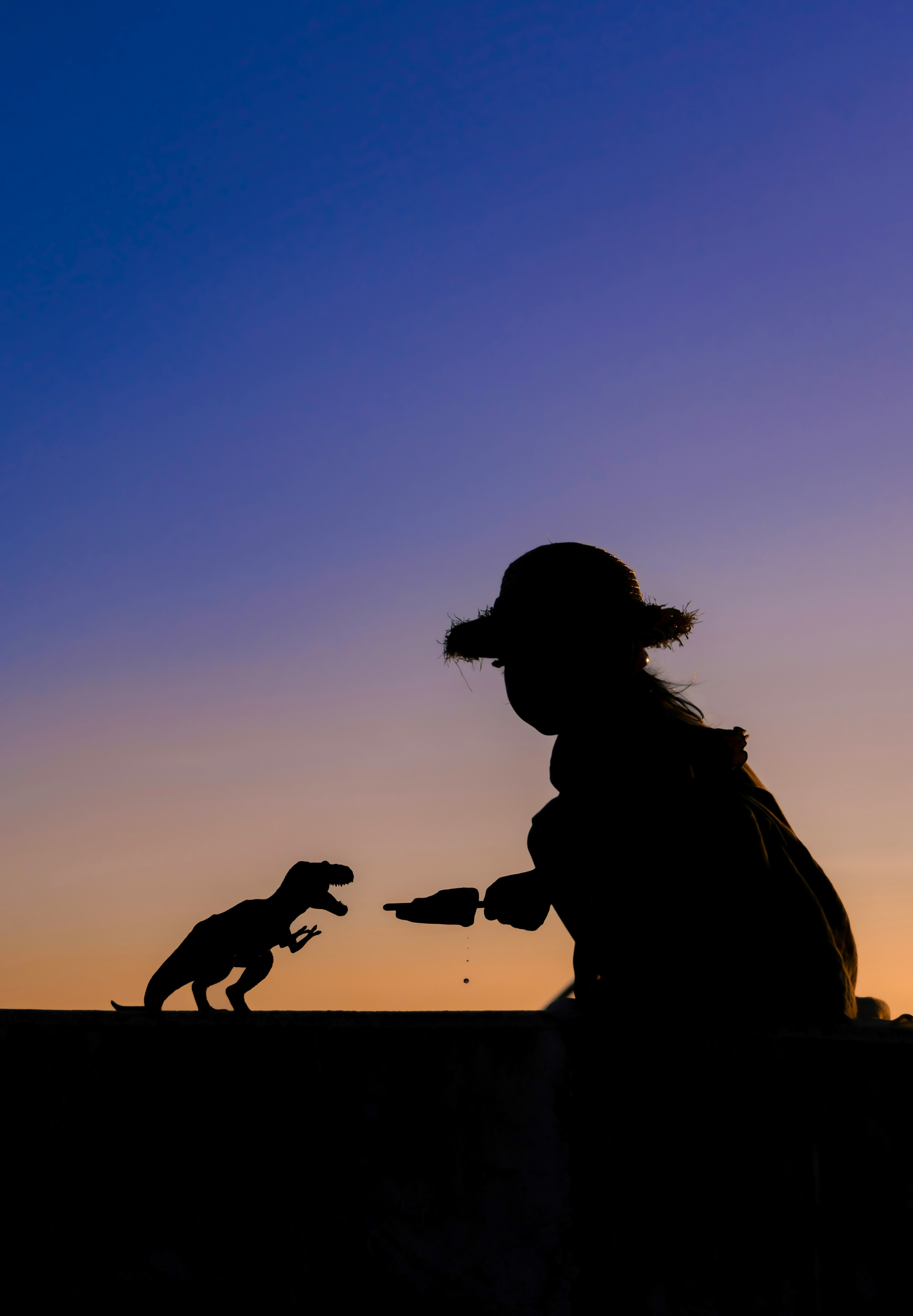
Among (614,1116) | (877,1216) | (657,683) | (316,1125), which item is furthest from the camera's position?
(657,683)

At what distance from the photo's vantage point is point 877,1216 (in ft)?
6.49

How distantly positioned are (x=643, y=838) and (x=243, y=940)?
204cm

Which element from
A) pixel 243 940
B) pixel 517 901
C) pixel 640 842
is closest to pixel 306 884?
pixel 243 940

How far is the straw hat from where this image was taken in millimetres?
2992

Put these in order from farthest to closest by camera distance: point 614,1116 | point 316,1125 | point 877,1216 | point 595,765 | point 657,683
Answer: point 657,683, point 595,765, point 316,1125, point 614,1116, point 877,1216

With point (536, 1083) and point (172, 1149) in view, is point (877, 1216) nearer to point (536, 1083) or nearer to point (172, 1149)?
point (536, 1083)

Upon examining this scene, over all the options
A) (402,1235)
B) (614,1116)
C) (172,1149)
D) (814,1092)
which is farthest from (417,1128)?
(814,1092)

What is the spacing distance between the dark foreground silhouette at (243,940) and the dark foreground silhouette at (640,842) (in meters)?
1.23

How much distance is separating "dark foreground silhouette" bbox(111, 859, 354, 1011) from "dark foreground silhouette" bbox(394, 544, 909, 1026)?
4.05ft

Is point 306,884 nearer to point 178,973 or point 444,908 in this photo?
point 178,973

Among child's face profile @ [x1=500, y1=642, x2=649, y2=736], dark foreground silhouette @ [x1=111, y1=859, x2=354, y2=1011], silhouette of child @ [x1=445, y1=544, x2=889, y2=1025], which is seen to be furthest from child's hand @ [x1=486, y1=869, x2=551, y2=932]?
dark foreground silhouette @ [x1=111, y1=859, x2=354, y2=1011]

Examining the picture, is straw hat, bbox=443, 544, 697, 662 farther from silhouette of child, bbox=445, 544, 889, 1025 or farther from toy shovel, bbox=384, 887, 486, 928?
toy shovel, bbox=384, 887, 486, 928

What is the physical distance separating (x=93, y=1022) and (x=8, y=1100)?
307 mm

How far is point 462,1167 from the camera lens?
2.21m
